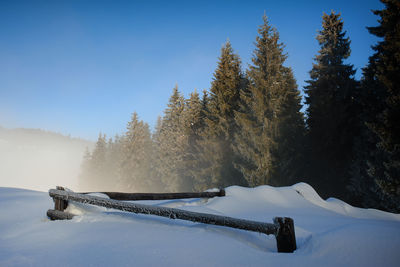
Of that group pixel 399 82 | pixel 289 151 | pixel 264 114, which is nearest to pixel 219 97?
pixel 264 114

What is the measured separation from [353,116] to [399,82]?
28.7 feet

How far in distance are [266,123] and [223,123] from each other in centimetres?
497

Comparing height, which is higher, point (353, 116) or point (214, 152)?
point (353, 116)

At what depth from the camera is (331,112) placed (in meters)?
17.2

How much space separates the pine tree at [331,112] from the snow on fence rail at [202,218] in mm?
18204

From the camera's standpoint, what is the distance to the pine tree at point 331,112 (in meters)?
16.9

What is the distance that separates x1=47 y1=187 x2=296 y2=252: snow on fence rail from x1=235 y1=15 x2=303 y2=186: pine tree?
14233 millimetres

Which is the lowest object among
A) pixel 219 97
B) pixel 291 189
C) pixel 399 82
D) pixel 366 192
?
pixel 366 192

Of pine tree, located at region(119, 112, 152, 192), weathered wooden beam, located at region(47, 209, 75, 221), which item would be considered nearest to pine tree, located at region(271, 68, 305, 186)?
weathered wooden beam, located at region(47, 209, 75, 221)

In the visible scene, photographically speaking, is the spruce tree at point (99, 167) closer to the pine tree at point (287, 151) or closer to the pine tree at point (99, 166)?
the pine tree at point (99, 166)

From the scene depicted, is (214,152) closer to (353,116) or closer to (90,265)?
(353,116)

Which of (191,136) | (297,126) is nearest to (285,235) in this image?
(297,126)

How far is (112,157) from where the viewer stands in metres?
57.4

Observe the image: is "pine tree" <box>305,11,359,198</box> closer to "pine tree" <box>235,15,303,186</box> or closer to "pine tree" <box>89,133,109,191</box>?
"pine tree" <box>235,15,303,186</box>
